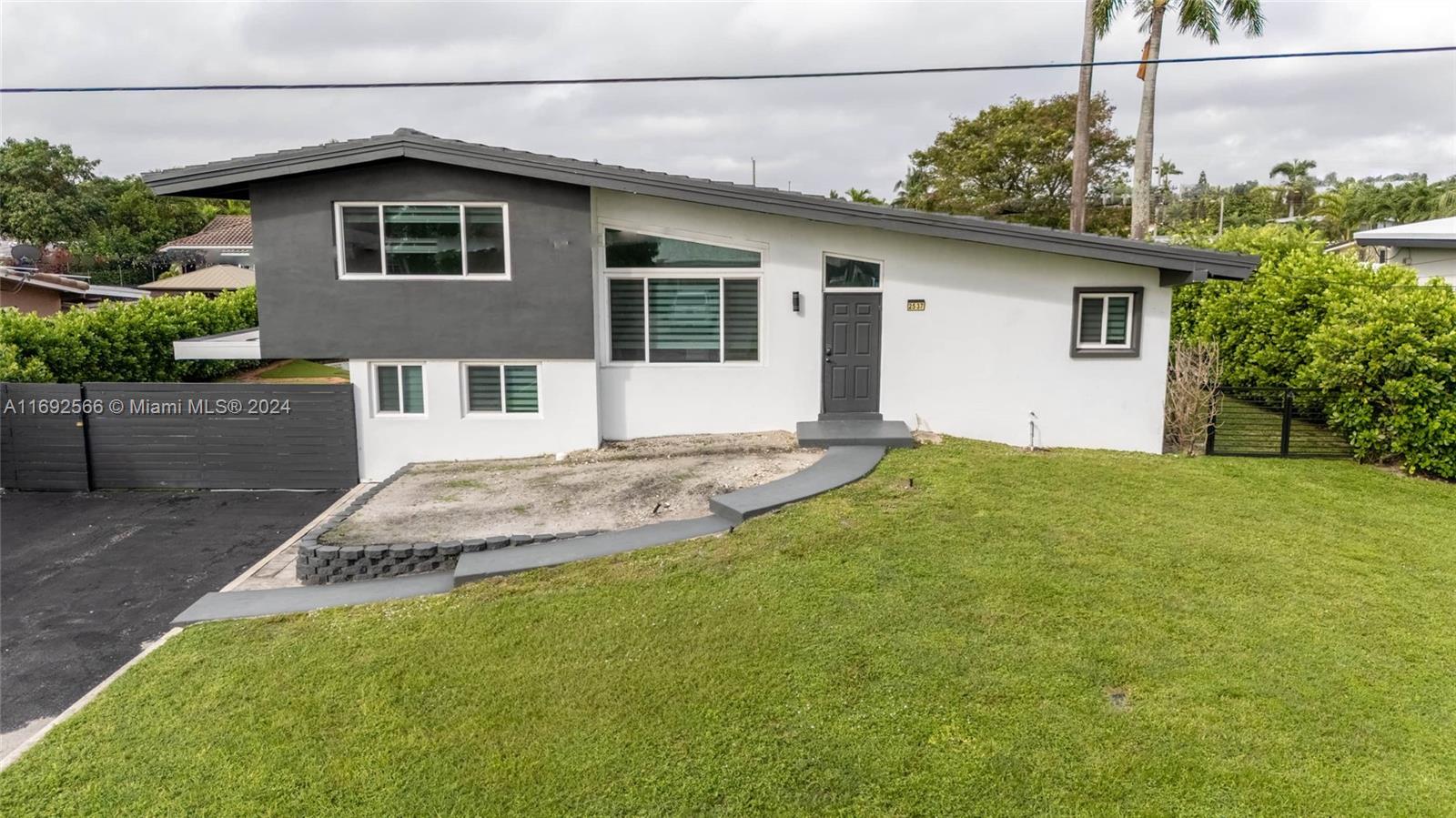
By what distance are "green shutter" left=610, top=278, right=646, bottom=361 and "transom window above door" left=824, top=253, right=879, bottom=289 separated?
8.58ft

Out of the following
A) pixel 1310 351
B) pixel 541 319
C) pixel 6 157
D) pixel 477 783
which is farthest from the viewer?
pixel 6 157

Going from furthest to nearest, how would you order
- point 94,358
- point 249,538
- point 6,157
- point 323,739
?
point 6,157, point 94,358, point 249,538, point 323,739

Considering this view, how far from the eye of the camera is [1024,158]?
1204 inches

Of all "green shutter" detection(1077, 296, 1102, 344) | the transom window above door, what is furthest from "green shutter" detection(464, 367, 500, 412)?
"green shutter" detection(1077, 296, 1102, 344)

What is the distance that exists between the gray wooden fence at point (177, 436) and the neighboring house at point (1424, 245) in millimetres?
18357

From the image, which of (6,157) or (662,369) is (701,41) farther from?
(6,157)

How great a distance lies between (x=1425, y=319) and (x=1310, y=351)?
2008 mm

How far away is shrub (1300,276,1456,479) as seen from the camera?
10.0 meters

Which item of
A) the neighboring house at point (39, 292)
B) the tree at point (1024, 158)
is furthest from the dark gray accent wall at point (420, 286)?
the tree at point (1024, 158)

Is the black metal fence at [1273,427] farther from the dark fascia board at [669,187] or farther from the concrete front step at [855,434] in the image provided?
the concrete front step at [855,434]

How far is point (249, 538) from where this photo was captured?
→ 32.5ft

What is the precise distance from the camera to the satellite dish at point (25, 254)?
3628 cm

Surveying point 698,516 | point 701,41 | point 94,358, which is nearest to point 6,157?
point 94,358

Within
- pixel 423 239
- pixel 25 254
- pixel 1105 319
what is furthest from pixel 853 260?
pixel 25 254
